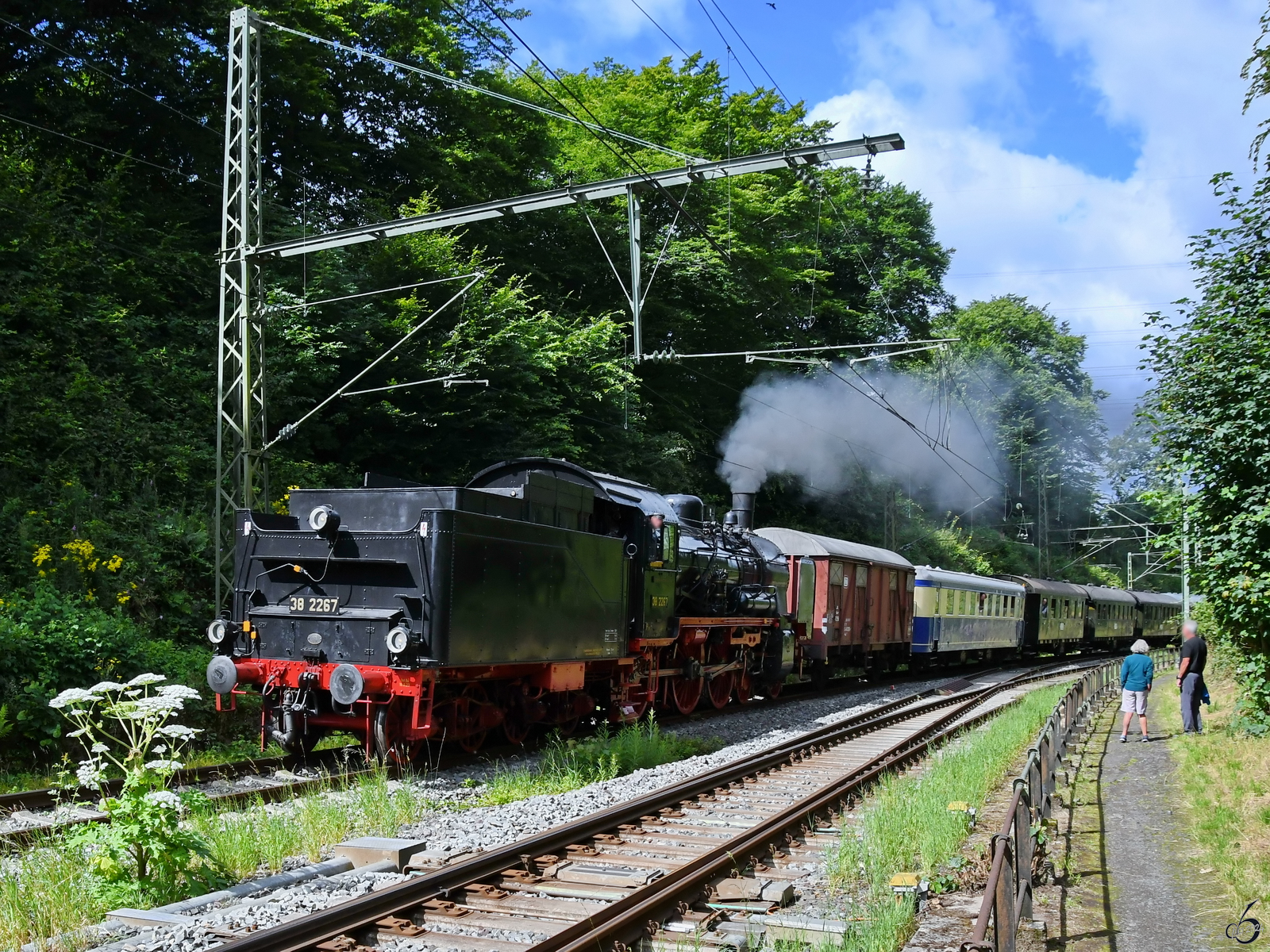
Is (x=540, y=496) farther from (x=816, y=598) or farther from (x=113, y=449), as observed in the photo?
(x=816, y=598)

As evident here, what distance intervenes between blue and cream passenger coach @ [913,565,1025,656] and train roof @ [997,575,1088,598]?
702 millimetres

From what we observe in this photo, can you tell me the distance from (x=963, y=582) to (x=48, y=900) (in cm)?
2592

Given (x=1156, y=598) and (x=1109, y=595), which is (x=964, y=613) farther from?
(x=1156, y=598)

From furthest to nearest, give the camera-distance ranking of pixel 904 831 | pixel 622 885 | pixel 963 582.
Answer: pixel 963 582 → pixel 904 831 → pixel 622 885

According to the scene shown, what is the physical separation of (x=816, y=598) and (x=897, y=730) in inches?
247

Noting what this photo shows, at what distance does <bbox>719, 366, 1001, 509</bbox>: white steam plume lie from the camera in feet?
74.1

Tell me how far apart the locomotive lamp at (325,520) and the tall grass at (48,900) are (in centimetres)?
392

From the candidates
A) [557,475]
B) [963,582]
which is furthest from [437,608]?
[963,582]

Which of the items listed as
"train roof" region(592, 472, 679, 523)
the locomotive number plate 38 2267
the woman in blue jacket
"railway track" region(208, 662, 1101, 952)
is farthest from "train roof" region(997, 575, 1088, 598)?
the locomotive number plate 38 2267

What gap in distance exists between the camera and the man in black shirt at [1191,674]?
1325cm

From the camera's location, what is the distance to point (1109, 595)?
41.7m

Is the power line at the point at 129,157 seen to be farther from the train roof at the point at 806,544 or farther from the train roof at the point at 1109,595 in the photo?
the train roof at the point at 1109,595

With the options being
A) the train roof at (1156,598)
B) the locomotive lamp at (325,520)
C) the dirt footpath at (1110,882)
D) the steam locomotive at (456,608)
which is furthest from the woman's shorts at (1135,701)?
the train roof at (1156,598)

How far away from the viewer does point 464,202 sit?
24500 millimetres
